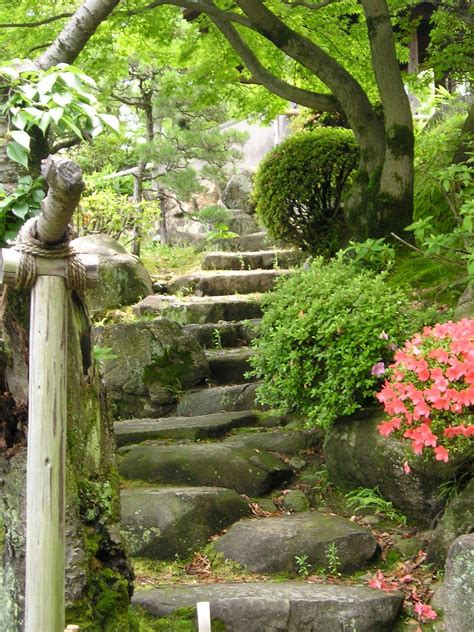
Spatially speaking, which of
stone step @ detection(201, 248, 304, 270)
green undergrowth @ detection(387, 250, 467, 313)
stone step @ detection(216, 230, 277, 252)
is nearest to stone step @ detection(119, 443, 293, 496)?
green undergrowth @ detection(387, 250, 467, 313)

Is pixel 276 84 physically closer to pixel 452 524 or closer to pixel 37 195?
pixel 452 524

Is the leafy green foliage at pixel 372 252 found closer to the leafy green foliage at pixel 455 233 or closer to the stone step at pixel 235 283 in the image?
the leafy green foliage at pixel 455 233

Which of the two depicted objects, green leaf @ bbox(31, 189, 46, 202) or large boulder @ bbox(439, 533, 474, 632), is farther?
large boulder @ bbox(439, 533, 474, 632)

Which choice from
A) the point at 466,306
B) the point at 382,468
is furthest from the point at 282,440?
the point at 466,306

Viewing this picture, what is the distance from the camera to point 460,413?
3863 millimetres

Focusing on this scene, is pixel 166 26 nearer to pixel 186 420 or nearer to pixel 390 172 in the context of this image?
pixel 390 172

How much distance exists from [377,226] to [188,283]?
10.2ft

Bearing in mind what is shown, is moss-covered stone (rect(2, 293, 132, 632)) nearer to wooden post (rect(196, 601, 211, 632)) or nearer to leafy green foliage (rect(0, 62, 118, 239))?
leafy green foliage (rect(0, 62, 118, 239))

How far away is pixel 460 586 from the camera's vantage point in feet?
12.0

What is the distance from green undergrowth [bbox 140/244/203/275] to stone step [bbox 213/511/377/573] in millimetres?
6823

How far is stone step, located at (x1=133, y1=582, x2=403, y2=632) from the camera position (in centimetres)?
388

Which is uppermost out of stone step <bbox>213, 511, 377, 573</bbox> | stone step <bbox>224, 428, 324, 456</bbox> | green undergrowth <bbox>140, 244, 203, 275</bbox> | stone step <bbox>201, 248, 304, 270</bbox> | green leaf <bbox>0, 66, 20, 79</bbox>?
green undergrowth <bbox>140, 244, 203, 275</bbox>

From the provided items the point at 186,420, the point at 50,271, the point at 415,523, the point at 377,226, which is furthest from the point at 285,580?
the point at 377,226

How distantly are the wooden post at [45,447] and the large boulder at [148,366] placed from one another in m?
4.24
